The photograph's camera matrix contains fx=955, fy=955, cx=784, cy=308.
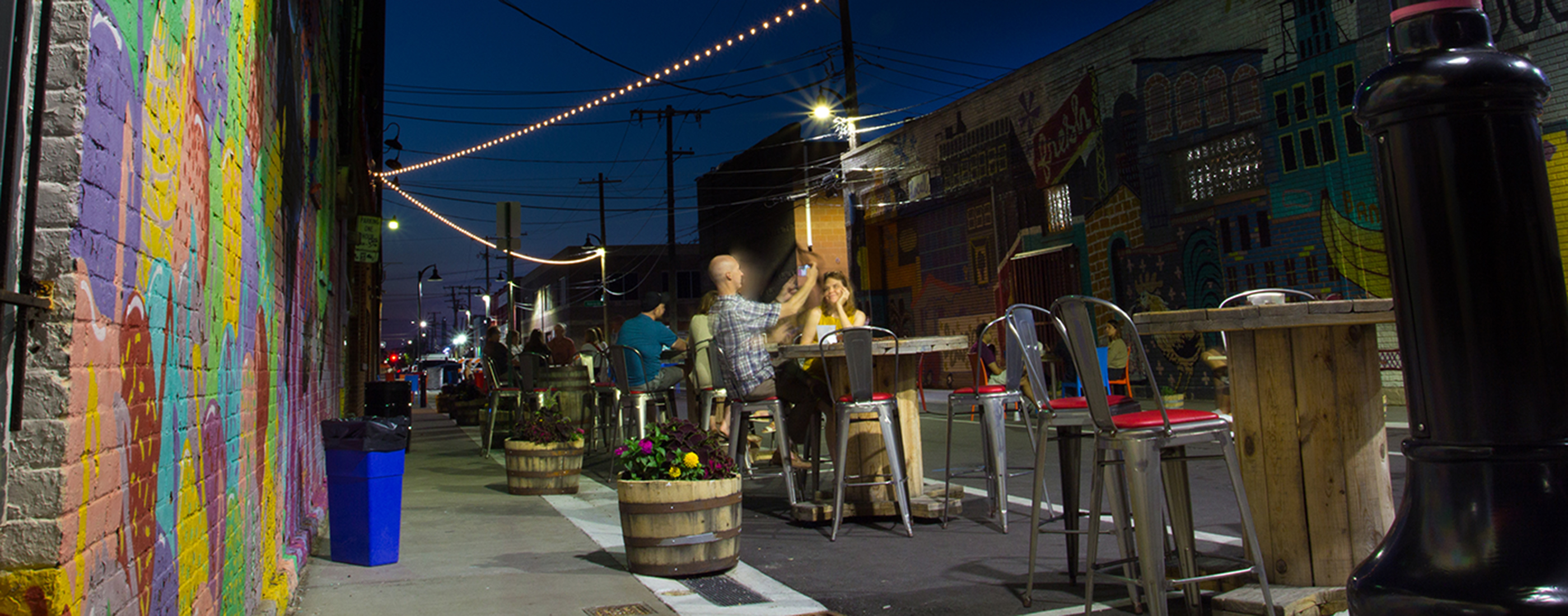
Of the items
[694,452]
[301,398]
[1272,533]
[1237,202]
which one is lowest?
[1272,533]

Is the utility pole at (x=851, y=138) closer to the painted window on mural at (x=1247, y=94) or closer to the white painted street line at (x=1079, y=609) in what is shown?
the painted window on mural at (x=1247, y=94)

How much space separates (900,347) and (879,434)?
0.59m

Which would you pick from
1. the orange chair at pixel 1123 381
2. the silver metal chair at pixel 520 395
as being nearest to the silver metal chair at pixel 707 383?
the silver metal chair at pixel 520 395

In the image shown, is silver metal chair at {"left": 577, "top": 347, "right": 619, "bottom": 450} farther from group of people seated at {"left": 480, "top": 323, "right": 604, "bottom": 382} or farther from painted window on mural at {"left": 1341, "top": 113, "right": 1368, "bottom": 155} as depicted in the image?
painted window on mural at {"left": 1341, "top": 113, "right": 1368, "bottom": 155}

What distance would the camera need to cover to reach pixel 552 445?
7082mm

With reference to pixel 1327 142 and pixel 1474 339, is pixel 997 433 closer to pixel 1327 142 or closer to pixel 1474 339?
pixel 1474 339

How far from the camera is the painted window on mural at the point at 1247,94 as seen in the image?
1434 cm

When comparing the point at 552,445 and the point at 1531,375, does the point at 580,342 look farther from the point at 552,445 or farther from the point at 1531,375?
the point at 1531,375

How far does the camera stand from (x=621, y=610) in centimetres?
362

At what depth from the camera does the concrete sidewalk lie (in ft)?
12.2

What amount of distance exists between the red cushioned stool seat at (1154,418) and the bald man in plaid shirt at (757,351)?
9.98ft

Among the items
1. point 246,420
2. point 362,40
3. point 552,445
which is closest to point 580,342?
point 362,40

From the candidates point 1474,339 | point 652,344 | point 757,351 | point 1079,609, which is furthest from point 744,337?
point 1474,339

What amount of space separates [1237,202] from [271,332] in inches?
559
